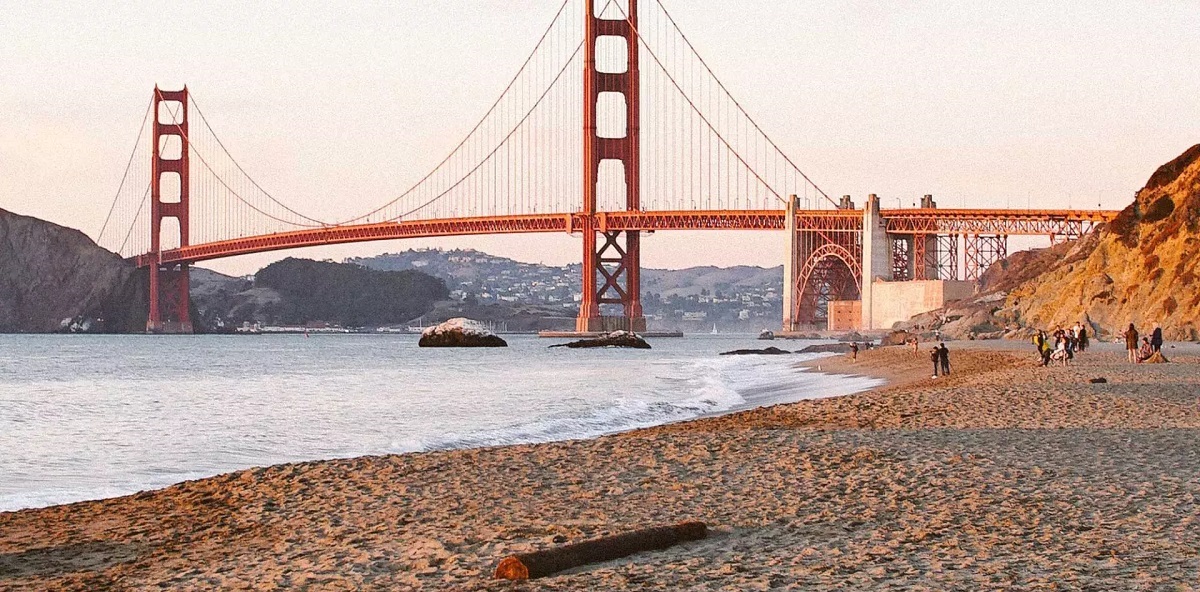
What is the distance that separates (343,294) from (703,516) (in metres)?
147

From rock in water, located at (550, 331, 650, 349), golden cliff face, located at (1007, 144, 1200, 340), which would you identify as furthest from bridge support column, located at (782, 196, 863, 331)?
golden cliff face, located at (1007, 144, 1200, 340)

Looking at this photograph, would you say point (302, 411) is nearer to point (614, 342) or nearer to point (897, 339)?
point (897, 339)

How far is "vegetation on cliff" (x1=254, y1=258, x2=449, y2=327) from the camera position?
147250mm

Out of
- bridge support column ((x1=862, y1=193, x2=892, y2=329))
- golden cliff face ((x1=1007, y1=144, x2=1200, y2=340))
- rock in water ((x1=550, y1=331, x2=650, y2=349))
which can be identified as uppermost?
bridge support column ((x1=862, y1=193, x2=892, y2=329))

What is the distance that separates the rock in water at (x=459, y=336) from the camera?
209 ft

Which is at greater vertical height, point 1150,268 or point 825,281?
point 825,281

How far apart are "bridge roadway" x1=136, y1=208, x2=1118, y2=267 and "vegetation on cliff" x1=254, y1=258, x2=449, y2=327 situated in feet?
237

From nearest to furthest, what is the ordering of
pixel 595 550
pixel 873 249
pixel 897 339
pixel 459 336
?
pixel 595 550 → pixel 897 339 → pixel 459 336 → pixel 873 249

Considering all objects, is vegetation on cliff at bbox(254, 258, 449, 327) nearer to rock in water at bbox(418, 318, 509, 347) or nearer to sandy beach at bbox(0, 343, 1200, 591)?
rock in water at bbox(418, 318, 509, 347)

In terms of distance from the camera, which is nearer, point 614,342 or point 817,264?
point 614,342

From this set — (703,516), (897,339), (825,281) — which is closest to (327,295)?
(825,281)

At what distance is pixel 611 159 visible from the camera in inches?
2756

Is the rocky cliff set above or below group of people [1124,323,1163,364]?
above

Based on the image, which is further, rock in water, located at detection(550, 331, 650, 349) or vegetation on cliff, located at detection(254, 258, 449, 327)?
vegetation on cliff, located at detection(254, 258, 449, 327)
